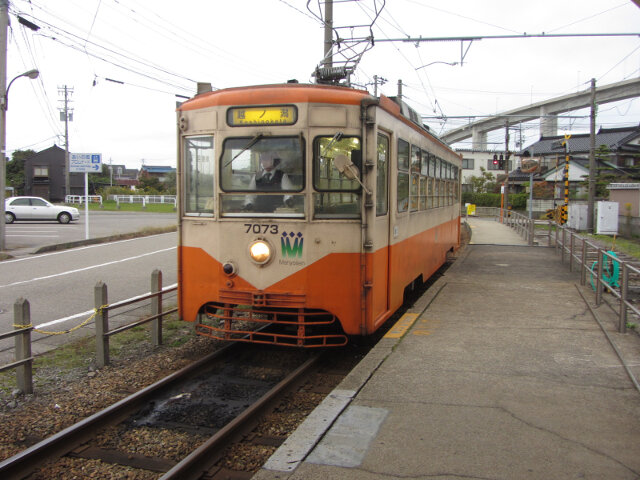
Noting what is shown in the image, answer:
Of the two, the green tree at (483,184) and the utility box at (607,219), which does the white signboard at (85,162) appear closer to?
the utility box at (607,219)

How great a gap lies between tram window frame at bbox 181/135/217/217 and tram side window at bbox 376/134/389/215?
1815 millimetres

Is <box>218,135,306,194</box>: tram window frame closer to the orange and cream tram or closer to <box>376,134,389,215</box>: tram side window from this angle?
the orange and cream tram

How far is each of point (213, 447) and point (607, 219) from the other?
89.4 ft

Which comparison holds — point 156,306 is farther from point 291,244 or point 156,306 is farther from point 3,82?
point 3,82

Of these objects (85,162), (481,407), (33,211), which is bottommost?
(481,407)

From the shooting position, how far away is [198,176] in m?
6.18

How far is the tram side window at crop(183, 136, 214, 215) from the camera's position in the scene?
6.06 metres

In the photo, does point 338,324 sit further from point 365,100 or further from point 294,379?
point 365,100

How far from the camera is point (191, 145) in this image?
20.2 feet

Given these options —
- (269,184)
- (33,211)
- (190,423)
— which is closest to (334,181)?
(269,184)

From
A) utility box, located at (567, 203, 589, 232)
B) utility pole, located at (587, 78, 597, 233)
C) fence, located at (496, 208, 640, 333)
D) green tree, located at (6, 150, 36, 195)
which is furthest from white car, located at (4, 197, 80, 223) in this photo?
green tree, located at (6, 150, 36, 195)

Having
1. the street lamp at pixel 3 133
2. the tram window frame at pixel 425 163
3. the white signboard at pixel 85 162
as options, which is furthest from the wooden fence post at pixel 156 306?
the white signboard at pixel 85 162

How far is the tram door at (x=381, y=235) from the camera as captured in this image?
605 cm

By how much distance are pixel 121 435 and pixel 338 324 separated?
2639 mm
